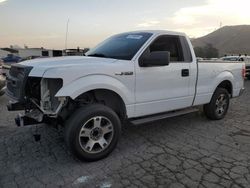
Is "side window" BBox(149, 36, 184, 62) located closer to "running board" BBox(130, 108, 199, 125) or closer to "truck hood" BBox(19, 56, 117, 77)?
"running board" BBox(130, 108, 199, 125)

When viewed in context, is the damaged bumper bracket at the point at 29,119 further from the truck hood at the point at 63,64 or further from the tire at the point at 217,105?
the tire at the point at 217,105

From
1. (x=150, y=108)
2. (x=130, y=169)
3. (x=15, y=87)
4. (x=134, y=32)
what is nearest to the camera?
(x=130, y=169)

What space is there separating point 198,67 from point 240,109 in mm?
2822

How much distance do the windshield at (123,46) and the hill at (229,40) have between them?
2651 inches

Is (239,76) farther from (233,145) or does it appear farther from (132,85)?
(132,85)

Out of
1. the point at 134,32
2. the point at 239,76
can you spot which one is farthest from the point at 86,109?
the point at 239,76

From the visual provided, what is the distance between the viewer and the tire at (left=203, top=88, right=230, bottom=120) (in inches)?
240

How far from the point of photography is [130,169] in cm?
381

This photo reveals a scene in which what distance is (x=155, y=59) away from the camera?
14.4 feet

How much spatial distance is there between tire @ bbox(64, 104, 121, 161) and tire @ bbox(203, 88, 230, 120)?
2815mm

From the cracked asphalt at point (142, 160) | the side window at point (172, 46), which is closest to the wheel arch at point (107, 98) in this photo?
the cracked asphalt at point (142, 160)

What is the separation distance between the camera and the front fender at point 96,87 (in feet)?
12.3

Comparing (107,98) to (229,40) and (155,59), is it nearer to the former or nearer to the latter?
(155,59)

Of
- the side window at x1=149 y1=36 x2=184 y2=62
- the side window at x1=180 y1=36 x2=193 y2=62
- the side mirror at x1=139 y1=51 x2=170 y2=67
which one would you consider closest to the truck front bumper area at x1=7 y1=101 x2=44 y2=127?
the side mirror at x1=139 y1=51 x2=170 y2=67
